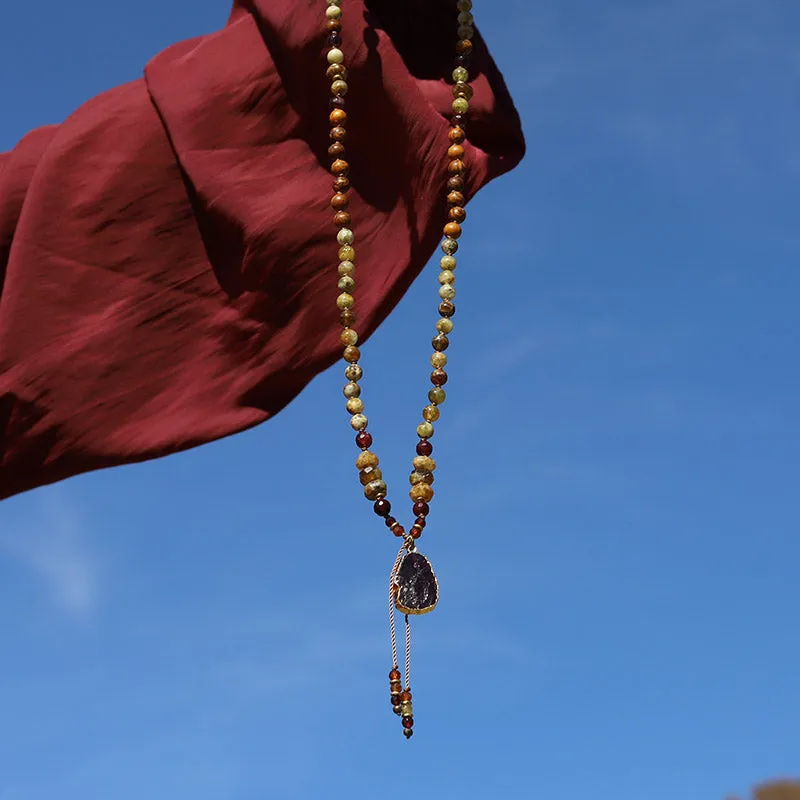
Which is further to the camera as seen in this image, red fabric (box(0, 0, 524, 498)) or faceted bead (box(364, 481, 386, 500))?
faceted bead (box(364, 481, 386, 500))

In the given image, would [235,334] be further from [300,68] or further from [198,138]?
[300,68]

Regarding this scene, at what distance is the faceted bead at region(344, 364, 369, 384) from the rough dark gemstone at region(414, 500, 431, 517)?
173mm

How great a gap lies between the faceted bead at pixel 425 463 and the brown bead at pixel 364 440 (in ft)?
0.21

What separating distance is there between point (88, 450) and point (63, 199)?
297mm

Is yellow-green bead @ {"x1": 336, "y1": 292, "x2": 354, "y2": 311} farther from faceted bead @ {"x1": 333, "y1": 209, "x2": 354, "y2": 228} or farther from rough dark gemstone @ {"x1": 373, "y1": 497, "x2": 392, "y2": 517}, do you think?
rough dark gemstone @ {"x1": 373, "y1": 497, "x2": 392, "y2": 517}

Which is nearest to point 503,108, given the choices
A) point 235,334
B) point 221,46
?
point 221,46

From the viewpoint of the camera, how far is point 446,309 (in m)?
1.62

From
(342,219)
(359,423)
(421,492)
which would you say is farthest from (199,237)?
(421,492)

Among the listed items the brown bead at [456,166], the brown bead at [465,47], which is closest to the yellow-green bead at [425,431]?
the brown bead at [456,166]

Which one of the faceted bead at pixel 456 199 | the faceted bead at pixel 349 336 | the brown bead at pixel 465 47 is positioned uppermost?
the brown bead at pixel 465 47

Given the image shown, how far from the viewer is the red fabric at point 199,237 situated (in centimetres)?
143

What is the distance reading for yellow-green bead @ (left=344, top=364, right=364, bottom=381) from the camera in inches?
59.9

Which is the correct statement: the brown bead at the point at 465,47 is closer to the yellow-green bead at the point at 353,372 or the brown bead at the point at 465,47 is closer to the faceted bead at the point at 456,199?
the faceted bead at the point at 456,199

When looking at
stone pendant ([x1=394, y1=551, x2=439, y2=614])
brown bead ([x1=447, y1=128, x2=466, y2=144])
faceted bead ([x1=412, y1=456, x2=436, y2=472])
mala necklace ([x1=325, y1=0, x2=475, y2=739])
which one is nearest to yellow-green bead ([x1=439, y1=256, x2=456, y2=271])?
mala necklace ([x1=325, y1=0, x2=475, y2=739])
